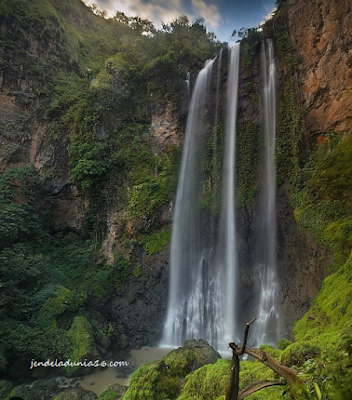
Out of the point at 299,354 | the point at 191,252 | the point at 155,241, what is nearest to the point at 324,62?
the point at 191,252

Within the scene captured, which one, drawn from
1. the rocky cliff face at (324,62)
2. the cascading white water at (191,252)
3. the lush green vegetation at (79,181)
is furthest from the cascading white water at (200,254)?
the rocky cliff face at (324,62)

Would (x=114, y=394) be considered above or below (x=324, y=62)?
below

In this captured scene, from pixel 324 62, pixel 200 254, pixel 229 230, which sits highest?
pixel 324 62

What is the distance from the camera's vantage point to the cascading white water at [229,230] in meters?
10.4

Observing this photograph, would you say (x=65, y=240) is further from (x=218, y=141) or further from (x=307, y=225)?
(x=307, y=225)

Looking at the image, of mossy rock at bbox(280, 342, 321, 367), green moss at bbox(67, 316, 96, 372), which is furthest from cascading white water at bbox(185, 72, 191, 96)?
mossy rock at bbox(280, 342, 321, 367)

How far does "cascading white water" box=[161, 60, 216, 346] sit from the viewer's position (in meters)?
10.8

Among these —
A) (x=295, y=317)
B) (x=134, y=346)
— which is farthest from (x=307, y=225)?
(x=134, y=346)

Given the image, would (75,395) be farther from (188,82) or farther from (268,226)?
(188,82)

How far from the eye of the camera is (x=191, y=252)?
493 inches

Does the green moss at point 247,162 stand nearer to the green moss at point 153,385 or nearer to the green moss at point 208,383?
the green moss at point 153,385

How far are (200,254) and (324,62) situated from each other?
9586mm

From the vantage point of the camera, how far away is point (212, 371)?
133 inches

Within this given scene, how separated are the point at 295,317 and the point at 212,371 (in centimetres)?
652
